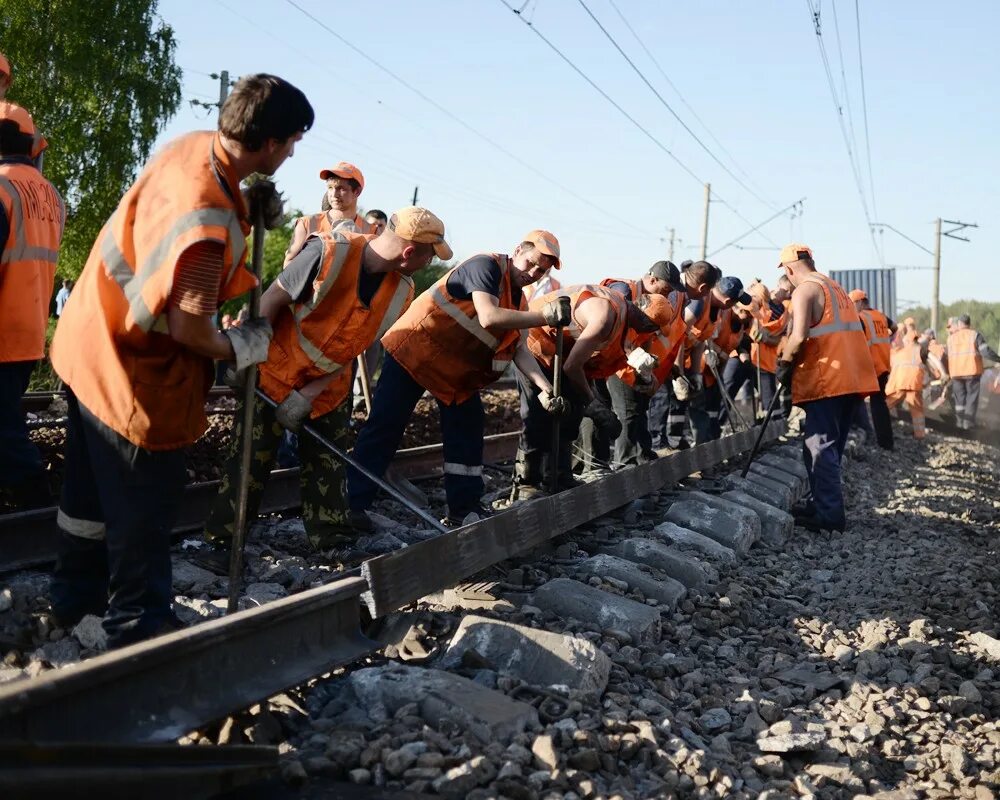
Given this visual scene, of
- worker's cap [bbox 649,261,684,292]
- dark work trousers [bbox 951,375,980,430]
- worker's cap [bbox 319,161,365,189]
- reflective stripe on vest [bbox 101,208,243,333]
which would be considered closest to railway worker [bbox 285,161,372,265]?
worker's cap [bbox 319,161,365,189]

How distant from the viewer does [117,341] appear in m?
3.23

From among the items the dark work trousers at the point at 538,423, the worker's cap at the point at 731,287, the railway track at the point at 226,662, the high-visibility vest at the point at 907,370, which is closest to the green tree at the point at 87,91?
the high-visibility vest at the point at 907,370

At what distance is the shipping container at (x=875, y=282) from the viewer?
114 feet

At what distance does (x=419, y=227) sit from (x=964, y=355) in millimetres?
17078

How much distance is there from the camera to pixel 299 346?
5.19 metres

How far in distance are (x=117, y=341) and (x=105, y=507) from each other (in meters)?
0.51

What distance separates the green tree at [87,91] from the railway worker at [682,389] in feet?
69.2

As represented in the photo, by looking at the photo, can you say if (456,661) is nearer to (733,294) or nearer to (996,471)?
(733,294)

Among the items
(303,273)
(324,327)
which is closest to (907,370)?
(324,327)

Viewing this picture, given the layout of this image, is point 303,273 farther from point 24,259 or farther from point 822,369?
point 822,369

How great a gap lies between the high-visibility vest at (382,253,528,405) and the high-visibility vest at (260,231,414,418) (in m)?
0.88

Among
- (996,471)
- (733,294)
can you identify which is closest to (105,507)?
(733,294)

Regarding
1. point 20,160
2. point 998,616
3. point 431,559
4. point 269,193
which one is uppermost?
point 20,160

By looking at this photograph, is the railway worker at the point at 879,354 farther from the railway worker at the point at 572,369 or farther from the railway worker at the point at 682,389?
the railway worker at the point at 572,369
